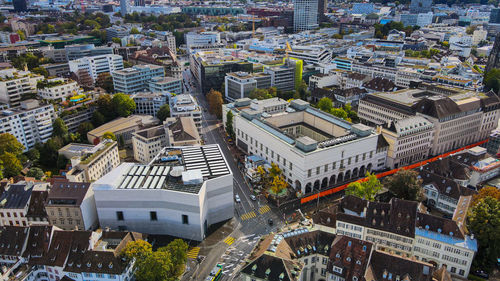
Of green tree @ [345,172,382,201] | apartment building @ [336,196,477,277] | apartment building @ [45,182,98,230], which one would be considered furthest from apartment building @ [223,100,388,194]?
apartment building @ [45,182,98,230]

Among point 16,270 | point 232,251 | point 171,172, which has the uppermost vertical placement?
point 171,172

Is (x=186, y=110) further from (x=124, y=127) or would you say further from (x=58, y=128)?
(x=58, y=128)

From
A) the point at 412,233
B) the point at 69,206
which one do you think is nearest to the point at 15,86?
the point at 69,206

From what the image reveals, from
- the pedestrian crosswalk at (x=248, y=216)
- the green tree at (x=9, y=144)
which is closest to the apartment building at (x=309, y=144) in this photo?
the pedestrian crosswalk at (x=248, y=216)

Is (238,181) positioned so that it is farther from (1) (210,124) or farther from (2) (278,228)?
(1) (210,124)

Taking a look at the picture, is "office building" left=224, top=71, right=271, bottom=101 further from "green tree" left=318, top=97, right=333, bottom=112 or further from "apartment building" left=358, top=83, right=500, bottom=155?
"apartment building" left=358, top=83, right=500, bottom=155

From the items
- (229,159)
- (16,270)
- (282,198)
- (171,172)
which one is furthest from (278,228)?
(16,270)
